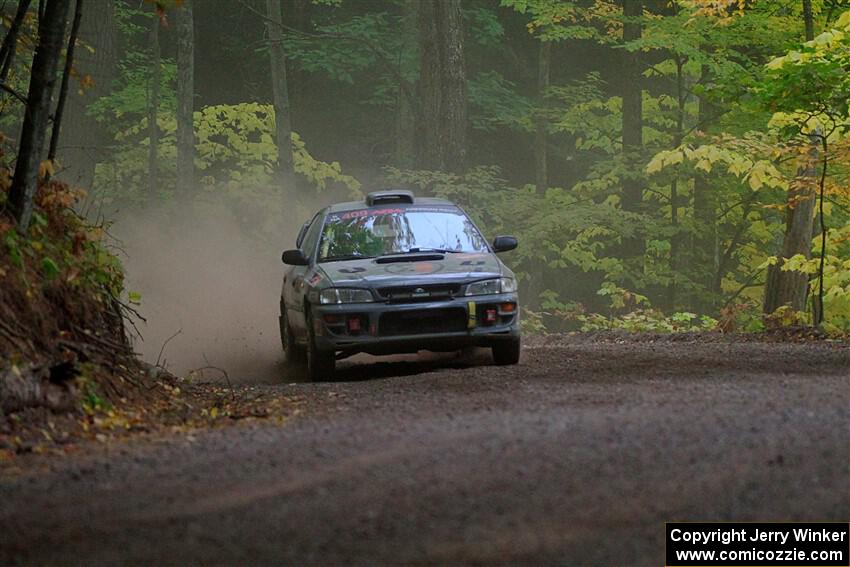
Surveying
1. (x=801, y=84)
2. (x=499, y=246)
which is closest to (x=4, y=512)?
(x=499, y=246)

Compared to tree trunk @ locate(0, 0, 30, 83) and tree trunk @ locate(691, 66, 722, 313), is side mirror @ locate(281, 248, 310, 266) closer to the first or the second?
tree trunk @ locate(0, 0, 30, 83)

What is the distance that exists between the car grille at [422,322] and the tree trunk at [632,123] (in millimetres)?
17558

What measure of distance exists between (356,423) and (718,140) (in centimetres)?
1343

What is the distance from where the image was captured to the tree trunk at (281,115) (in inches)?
1284

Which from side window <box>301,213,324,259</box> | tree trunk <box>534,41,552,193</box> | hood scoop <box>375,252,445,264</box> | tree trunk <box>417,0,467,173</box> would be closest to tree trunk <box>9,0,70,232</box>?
hood scoop <box>375,252,445,264</box>

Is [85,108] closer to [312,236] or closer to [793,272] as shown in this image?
[312,236]

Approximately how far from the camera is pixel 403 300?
1234 centimetres

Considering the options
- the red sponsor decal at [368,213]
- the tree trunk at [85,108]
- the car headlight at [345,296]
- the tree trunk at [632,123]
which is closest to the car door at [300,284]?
the red sponsor decal at [368,213]

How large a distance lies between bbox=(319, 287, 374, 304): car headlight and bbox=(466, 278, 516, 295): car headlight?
970mm

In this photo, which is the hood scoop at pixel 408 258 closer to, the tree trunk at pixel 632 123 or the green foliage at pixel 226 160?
the tree trunk at pixel 632 123

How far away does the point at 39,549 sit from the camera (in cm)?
554

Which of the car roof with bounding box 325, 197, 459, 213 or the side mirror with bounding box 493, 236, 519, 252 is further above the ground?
the car roof with bounding box 325, 197, 459, 213

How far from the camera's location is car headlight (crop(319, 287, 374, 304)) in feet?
40.4

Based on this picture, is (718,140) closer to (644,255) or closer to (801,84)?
(801,84)
